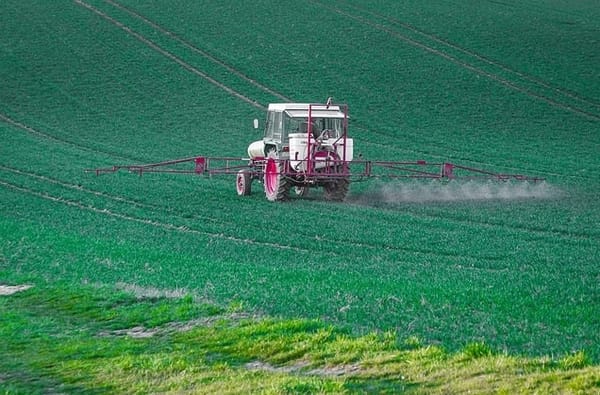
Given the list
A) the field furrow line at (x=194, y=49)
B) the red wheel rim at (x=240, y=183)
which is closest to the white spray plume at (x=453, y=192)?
the red wheel rim at (x=240, y=183)

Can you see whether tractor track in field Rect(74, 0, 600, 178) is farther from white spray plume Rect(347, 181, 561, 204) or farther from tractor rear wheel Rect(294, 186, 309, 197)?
tractor rear wheel Rect(294, 186, 309, 197)

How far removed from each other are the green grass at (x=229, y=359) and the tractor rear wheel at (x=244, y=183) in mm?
14945

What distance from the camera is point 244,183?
1188 inches

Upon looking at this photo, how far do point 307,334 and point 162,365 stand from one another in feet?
5.50

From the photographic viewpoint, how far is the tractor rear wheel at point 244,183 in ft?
98.6

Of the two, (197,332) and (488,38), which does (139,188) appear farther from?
(488,38)

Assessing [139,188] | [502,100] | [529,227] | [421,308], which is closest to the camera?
[421,308]

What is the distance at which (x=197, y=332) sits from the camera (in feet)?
44.2

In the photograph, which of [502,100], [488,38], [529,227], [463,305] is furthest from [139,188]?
[488,38]

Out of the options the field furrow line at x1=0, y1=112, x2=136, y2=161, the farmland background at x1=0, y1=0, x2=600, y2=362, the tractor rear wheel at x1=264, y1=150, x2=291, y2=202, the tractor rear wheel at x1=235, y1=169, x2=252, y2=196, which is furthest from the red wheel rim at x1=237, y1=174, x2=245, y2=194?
the field furrow line at x1=0, y1=112, x2=136, y2=161

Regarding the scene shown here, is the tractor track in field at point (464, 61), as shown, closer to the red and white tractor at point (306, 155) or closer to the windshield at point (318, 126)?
the red and white tractor at point (306, 155)

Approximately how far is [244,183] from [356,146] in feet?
46.9

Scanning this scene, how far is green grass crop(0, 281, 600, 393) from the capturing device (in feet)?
34.5

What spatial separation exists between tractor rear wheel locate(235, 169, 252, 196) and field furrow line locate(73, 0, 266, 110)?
2034cm
